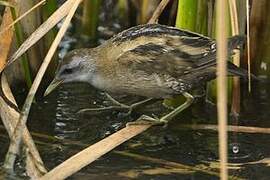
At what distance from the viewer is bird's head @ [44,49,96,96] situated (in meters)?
3.67

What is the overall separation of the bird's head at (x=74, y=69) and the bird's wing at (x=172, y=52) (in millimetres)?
309

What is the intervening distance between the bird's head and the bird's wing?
0.31 metres

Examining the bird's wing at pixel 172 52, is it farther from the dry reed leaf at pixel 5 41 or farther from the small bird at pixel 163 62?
the dry reed leaf at pixel 5 41

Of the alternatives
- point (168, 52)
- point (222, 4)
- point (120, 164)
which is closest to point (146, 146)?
point (120, 164)

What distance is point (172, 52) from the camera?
3.52 m

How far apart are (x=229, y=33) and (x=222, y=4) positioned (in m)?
1.67

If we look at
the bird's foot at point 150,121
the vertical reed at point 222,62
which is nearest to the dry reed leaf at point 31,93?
the bird's foot at point 150,121

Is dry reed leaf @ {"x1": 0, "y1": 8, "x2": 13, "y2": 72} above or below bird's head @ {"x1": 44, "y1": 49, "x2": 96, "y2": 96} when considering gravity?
above

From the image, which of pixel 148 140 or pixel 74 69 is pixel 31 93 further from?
pixel 148 140

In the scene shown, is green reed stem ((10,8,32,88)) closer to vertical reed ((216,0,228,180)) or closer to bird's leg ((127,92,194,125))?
bird's leg ((127,92,194,125))

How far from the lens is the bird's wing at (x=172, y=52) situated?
351 cm

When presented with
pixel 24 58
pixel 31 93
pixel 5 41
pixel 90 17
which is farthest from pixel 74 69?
pixel 90 17

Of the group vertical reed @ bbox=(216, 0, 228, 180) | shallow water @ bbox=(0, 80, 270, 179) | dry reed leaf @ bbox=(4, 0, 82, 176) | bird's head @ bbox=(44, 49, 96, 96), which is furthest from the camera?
bird's head @ bbox=(44, 49, 96, 96)

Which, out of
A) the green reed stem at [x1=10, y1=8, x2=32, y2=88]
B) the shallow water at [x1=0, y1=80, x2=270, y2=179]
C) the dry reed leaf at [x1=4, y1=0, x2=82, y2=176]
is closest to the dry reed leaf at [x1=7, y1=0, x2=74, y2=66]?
the dry reed leaf at [x1=4, y1=0, x2=82, y2=176]
